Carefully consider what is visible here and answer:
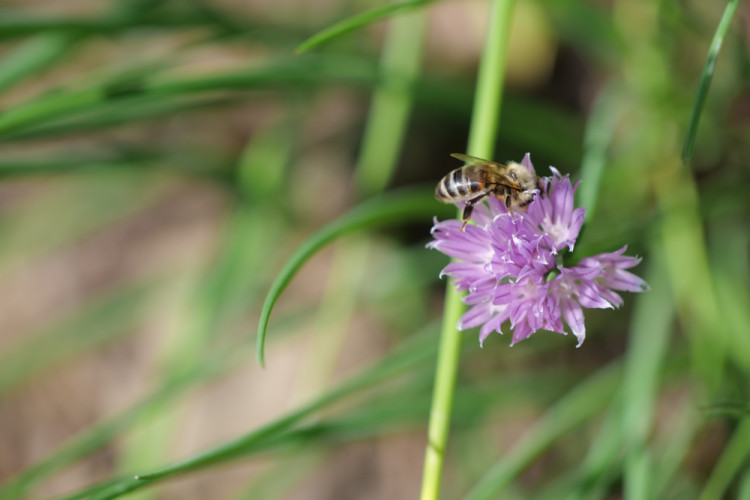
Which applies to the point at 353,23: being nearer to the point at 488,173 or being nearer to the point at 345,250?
the point at 488,173

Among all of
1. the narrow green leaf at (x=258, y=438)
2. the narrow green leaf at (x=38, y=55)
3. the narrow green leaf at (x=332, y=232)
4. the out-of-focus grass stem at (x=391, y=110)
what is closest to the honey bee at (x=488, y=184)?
the narrow green leaf at (x=332, y=232)

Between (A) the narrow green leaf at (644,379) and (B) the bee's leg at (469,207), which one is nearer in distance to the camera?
(B) the bee's leg at (469,207)

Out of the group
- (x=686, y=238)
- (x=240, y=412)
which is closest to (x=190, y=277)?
(x=240, y=412)

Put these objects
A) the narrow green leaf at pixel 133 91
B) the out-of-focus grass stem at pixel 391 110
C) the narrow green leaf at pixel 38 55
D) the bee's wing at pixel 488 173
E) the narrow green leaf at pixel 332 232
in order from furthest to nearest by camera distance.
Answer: the out-of-focus grass stem at pixel 391 110
the narrow green leaf at pixel 38 55
the narrow green leaf at pixel 133 91
the bee's wing at pixel 488 173
the narrow green leaf at pixel 332 232

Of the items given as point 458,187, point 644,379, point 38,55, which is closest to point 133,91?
point 38,55

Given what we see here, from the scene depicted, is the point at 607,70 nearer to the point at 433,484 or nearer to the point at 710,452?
the point at 710,452

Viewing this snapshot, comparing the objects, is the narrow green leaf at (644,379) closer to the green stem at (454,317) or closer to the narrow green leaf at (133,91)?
the green stem at (454,317)

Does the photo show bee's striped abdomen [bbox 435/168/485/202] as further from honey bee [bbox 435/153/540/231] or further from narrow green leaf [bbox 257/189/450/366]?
narrow green leaf [bbox 257/189/450/366]
